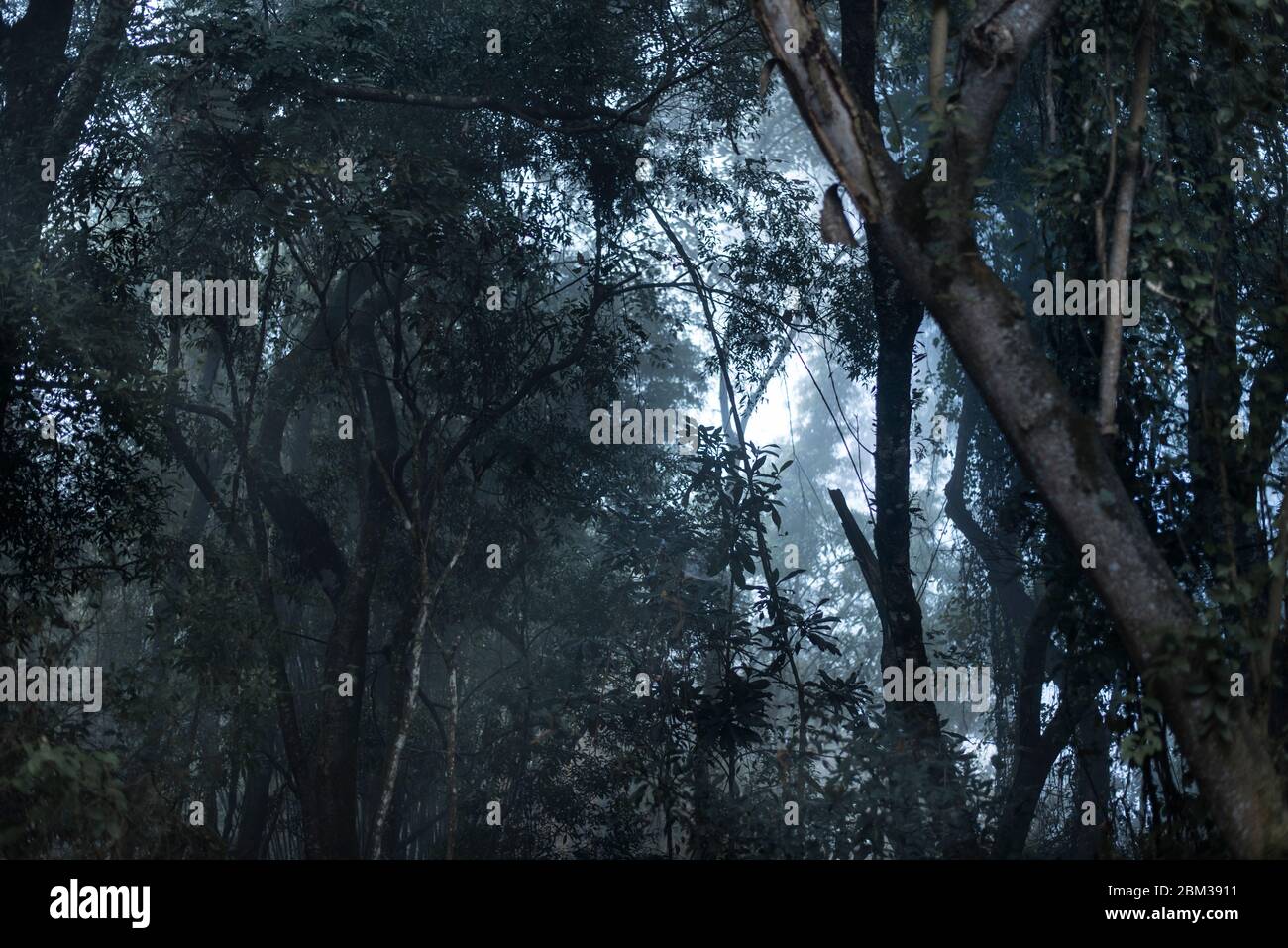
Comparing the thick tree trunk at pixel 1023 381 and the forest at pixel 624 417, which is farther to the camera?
the forest at pixel 624 417

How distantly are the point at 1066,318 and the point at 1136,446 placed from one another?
0.87 meters

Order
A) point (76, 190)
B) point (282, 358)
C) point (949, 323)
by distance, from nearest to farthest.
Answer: point (949, 323)
point (76, 190)
point (282, 358)

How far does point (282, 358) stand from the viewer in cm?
1156

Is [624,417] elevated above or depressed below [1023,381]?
above

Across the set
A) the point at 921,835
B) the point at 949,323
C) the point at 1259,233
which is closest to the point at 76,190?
the point at 949,323

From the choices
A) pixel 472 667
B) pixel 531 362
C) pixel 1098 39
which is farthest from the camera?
pixel 472 667

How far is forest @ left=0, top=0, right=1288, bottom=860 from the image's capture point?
17.5 ft

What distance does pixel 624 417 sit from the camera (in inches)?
476

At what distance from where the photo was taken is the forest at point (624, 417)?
5332 millimetres

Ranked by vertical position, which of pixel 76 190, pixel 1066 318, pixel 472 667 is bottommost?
pixel 472 667

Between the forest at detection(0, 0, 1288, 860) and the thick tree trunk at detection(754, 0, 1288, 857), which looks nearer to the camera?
the thick tree trunk at detection(754, 0, 1288, 857)

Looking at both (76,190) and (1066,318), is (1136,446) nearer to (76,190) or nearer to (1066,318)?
(1066,318)

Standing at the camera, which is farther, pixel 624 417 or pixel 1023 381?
pixel 624 417

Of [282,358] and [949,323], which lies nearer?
[949,323]
